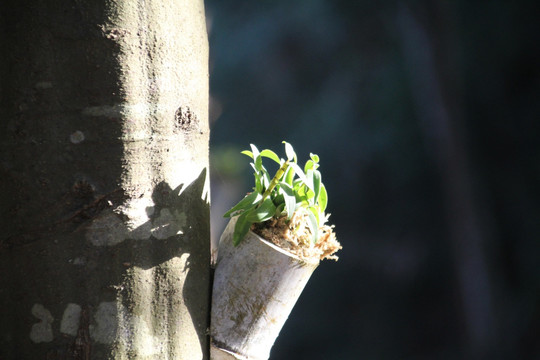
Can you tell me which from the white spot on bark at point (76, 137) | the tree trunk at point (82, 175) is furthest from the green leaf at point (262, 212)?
the white spot on bark at point (76, 137)

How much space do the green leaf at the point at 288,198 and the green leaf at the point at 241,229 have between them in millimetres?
67

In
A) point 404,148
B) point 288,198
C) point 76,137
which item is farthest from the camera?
point 404,148

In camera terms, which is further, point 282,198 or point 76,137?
point 282,198

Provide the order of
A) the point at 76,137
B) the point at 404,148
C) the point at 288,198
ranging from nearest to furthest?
the point at 76,137
the point at 288,198
the point at 404,148

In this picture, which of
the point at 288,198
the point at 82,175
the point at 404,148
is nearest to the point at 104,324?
the point at 82,175

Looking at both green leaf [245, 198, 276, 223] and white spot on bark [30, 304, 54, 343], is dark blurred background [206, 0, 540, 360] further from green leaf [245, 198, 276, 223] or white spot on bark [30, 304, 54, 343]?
white spot on bark [30, 304, 54, 343]

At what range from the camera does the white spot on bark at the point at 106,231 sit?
723mm

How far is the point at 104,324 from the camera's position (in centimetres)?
73

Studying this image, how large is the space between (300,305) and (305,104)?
4.14 ft

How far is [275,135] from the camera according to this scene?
3303mm

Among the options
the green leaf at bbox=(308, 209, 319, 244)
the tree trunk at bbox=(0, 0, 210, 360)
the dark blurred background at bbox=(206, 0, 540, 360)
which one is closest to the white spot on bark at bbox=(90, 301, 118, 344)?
the tree trunk at bbox=(0, 0, 210, 360)

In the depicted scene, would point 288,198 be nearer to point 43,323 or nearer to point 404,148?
point 43,323

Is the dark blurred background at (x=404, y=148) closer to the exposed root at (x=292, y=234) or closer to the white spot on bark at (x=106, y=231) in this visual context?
the exposed root at (x=292, y=234)

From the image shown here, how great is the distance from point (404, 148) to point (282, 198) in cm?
276
